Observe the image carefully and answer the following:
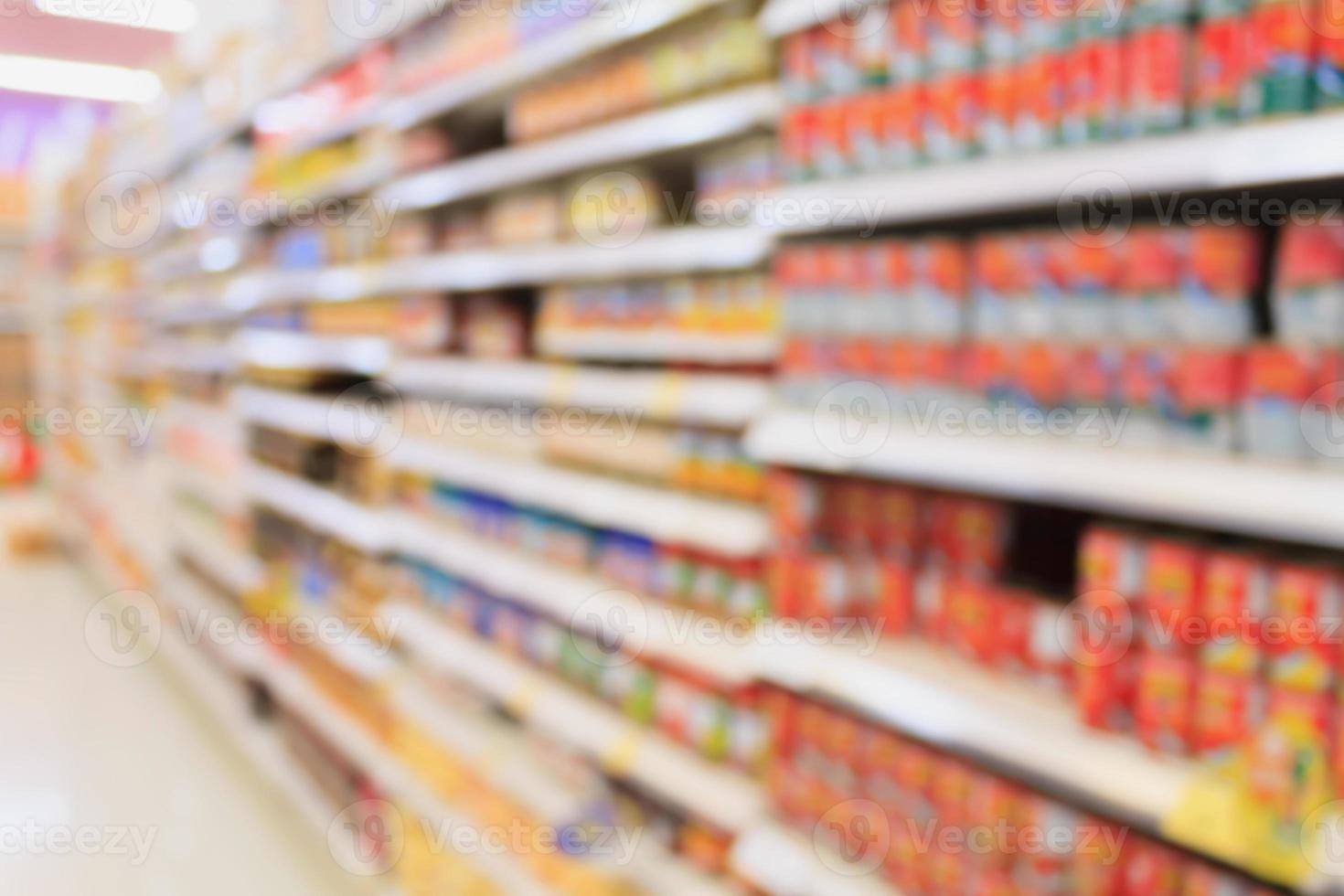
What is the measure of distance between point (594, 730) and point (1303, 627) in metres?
1.40

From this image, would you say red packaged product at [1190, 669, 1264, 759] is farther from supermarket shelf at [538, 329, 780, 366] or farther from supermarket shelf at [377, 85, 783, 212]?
supermarket shelf at [377, 85, 783, 212]

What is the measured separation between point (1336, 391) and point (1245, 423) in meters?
0.10

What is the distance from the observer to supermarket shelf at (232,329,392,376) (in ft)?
10.0

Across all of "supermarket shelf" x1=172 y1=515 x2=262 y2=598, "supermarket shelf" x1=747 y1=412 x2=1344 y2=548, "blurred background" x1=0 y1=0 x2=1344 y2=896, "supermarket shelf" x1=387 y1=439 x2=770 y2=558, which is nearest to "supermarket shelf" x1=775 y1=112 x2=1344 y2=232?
"blurred background" x1=0 y1=0 x2=1344 y2=896

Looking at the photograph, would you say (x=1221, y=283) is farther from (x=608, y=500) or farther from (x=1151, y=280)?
(x=608, y=500)

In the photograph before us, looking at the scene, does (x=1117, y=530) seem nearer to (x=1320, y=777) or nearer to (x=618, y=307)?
(x=1320, y=777)

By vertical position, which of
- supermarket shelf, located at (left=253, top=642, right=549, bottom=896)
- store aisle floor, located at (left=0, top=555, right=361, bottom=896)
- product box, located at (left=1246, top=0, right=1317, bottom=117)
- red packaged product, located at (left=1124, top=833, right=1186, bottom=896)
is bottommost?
store aisle floor, located at (left=0, top=555, right=361, bottom=896)

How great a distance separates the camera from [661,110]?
6.33 feet

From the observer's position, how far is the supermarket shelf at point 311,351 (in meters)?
3.05

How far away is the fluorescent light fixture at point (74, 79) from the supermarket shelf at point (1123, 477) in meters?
8.55

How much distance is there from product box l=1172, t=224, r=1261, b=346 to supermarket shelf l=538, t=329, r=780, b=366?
0.69m

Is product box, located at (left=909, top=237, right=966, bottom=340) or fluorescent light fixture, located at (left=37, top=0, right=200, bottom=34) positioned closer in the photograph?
product box, located at (left=909, top=237, right=966, bottom=340)

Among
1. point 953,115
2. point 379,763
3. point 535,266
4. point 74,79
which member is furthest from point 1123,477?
point 74,79

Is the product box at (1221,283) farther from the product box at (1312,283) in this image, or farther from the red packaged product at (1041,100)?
the red packaged product at (1041,100)
